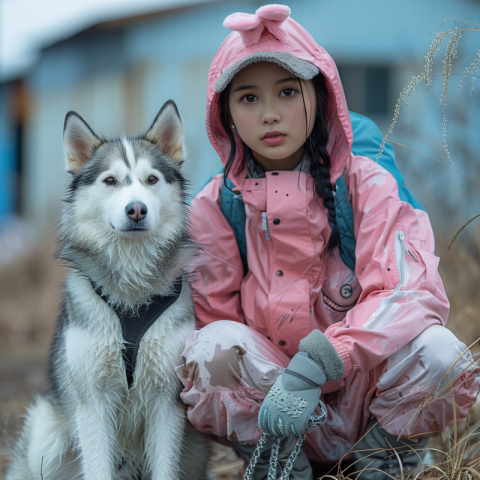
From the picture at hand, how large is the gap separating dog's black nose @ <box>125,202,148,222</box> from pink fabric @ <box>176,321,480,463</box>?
542mm

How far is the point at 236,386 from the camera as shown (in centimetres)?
217

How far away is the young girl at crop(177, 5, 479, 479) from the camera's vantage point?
6.71 ft

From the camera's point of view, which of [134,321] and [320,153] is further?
[320,153]

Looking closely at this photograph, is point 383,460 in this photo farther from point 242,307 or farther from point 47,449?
point 47,449

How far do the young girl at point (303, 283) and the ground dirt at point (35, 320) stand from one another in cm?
76

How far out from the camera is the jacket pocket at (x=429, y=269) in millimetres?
2133

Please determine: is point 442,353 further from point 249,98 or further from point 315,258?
point 249,98

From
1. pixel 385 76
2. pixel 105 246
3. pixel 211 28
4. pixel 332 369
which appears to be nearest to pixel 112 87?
pixel 211 28

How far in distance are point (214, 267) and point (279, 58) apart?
0.97 m

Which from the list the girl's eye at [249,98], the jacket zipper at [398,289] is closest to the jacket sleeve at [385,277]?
the jacket zipper at [398,289]

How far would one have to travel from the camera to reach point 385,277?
2154 mm

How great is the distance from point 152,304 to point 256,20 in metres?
1.24

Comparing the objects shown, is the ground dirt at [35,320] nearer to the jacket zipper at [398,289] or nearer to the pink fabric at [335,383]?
the pink fabric at [335,383]

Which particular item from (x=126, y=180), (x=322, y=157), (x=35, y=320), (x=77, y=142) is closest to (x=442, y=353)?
(x=322, y=157)
